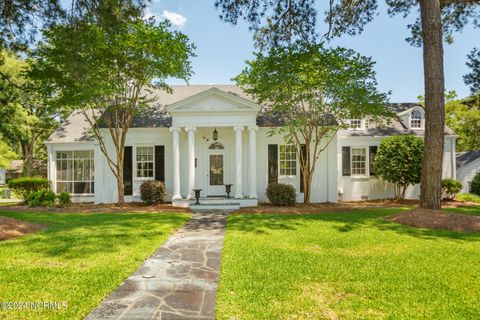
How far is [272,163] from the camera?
47.1 feet

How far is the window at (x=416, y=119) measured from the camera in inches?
663

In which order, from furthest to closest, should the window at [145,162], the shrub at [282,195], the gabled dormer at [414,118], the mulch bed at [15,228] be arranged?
1. the gabled dormer at [414,118]
2. the window at [145,162]
3. the shrub at [282,195]
4. the mulch bed at [15,228]

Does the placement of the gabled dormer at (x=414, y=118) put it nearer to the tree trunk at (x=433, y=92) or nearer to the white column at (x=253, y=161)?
the tree trunk at (x=433, y=92)

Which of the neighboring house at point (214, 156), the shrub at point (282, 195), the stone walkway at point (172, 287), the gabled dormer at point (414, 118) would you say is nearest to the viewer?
the stone walkway at point (172, 287)

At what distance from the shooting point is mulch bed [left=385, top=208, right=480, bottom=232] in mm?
7887

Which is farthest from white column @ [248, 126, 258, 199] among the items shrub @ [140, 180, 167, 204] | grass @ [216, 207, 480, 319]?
grass @ [216, 207, 480, 319]

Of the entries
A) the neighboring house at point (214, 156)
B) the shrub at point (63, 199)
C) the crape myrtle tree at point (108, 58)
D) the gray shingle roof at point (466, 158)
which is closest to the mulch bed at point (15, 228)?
the crape myrtle tree at point (108, 58)

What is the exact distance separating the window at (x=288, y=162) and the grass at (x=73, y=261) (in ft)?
23.4

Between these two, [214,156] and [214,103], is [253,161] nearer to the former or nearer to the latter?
[214,156]

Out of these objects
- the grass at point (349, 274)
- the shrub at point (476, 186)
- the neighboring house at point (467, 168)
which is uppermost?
the neighboring house at point (467, 168)

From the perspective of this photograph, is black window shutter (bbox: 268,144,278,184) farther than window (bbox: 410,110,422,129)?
No

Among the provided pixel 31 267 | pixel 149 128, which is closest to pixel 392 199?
pixel 149 128

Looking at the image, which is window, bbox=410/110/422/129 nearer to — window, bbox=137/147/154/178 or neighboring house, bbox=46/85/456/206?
neighboring house, bbox=46/85/456/206

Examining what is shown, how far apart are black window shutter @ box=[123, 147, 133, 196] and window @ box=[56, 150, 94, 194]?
265 cm
